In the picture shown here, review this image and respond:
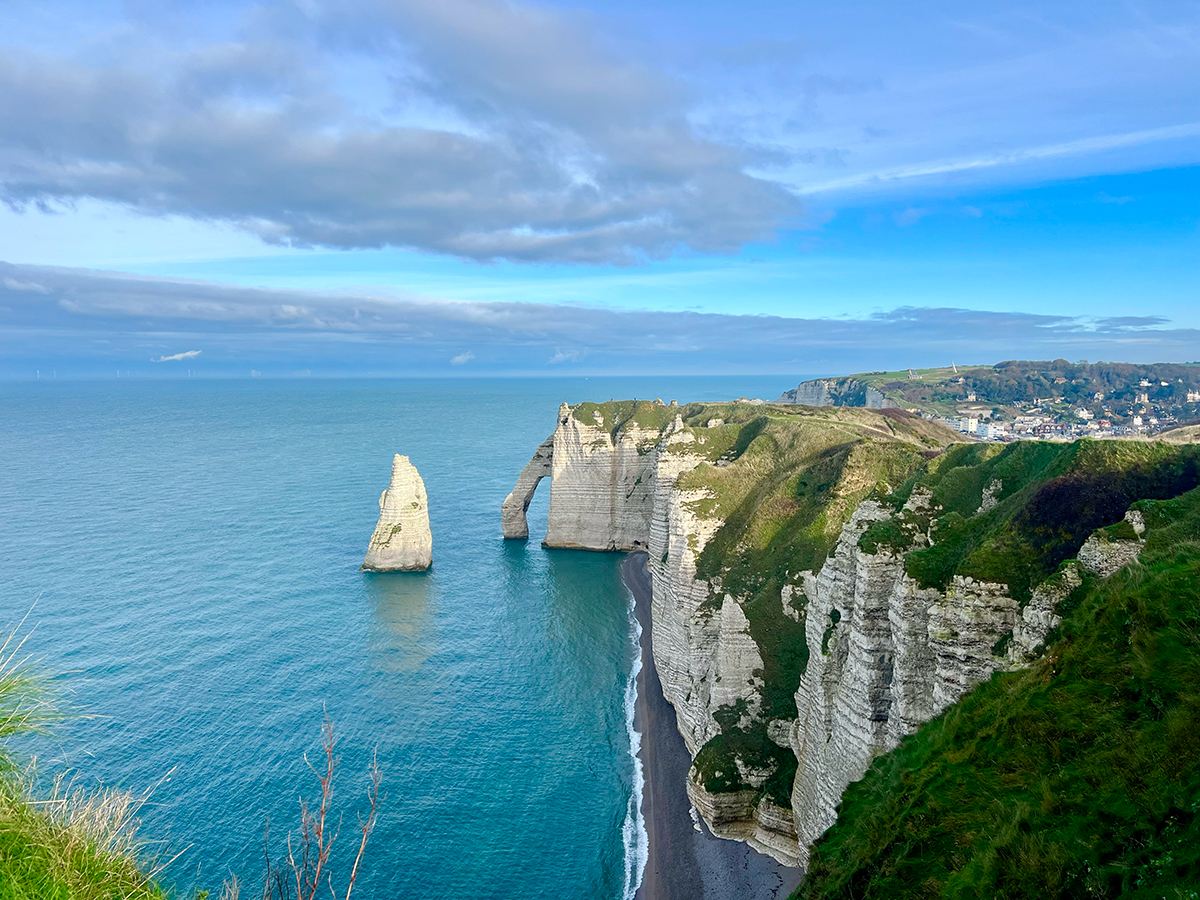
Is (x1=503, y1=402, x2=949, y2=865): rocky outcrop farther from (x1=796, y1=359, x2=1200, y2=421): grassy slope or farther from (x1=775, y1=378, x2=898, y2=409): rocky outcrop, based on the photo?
(x1=775, y1=378, x2=898, y2=409): rocky outcrop

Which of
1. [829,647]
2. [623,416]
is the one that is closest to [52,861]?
[829,647]

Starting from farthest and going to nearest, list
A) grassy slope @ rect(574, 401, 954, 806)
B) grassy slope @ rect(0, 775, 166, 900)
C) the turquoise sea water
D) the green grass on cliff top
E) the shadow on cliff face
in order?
the shadow on cliff face
grassy slope @ rect(574, 401, 954, 806)
the turquoise sea water
the green grass on cliff top
grassy slope @ rect(0, 775, 166, 900)

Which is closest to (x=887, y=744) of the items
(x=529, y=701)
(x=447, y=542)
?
(x=529, y=701)

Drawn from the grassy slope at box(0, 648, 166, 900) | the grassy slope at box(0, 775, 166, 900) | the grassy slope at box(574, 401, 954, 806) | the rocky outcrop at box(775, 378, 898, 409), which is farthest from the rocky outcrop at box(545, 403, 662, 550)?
the rocky outcrop at box(775, 378, 898, 409)

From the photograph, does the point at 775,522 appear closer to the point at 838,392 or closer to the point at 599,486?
the point at 599,486

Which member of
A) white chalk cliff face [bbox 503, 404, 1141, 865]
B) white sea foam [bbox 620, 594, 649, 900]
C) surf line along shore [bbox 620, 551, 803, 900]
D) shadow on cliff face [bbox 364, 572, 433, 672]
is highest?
white chalk cliff face [bbox 503, 404, 1141, 865]

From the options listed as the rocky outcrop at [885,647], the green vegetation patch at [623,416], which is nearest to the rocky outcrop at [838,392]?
the green vegetation patch at [623,416]

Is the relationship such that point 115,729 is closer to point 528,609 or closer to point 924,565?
point 528,609

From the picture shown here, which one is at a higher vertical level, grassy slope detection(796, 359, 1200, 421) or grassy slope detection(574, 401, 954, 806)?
grassy slope detection(796, 359, 1200, 421)
